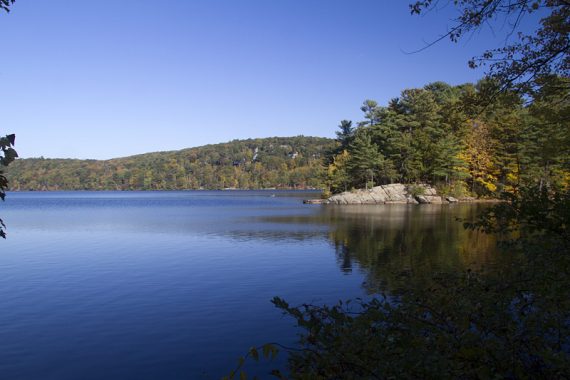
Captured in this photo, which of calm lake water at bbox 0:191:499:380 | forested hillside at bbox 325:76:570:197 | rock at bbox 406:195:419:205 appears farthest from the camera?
rock at bbox 406:195:419:205

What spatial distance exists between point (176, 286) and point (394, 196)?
60506 mm

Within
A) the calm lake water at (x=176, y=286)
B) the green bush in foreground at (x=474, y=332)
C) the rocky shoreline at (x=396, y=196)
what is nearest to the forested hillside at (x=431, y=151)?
the rocky shoreline at (x=396, y=196)

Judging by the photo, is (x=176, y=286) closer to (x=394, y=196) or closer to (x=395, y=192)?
(x=394, y=196)

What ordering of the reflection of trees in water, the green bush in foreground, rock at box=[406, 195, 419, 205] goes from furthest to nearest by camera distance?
rock at box=[406, 195, 419, 205] → the reflection of trees in water → the green bush in foreground

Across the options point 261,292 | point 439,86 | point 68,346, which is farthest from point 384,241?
point 439,86

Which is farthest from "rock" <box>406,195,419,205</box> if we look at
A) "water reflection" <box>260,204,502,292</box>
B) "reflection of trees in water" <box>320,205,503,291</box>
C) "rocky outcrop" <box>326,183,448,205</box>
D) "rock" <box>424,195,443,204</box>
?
"reflection of trees in water" <box>320,205,503,291</box>

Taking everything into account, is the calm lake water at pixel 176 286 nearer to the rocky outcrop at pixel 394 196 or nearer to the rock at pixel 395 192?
the rocky outcrop at pixel 394 196

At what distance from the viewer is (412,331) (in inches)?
239

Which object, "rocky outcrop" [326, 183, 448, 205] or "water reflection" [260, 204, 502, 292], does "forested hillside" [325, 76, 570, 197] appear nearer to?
"rocky outcrop" [326, 183, 448, 205]

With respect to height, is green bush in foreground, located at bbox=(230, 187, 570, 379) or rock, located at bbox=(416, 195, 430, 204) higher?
rock, located at bbox=(416, 195, 430, 204)

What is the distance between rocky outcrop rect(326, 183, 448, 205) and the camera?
71.7 metres

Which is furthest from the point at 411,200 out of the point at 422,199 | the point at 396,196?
the point at 396,196

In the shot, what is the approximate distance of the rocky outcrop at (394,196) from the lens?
71.7 m

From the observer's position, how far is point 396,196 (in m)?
73.0
